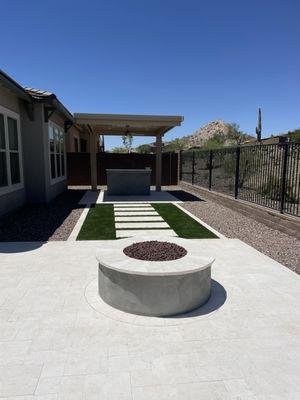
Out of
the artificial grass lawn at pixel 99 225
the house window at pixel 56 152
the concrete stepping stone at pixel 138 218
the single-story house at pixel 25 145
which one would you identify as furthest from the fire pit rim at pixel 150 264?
the house window at pixel 56 152

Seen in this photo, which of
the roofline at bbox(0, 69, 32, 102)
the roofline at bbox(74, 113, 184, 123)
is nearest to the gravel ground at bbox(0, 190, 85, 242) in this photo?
the roofline at bbox(0, 69, 32, 102)

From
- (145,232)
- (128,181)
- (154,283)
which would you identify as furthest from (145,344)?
(128,181)

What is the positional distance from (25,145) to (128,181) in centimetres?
494

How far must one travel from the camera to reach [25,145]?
10.5m

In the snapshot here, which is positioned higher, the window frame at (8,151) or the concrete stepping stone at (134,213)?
the window frame at (8,151)

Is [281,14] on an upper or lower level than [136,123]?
upper

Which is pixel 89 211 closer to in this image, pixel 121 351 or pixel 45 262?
pixel 45 262

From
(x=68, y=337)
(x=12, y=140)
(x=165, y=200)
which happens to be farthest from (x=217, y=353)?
(x=165, y=200)

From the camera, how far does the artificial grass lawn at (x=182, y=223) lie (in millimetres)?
7086

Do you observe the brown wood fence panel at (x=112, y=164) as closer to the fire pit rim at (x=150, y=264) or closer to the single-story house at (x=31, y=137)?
the single-story house at (x=31, y=137)

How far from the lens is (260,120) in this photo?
35.5 metres

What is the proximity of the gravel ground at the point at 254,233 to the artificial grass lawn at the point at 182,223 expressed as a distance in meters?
0.40

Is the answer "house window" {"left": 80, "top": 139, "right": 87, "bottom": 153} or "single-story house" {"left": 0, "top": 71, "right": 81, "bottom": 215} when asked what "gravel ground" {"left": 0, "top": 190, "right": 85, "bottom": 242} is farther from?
"house window" {"left": 80, "top": 139, "right": 87, "bottom": 153}

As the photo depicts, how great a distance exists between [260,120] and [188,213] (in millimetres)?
29834
